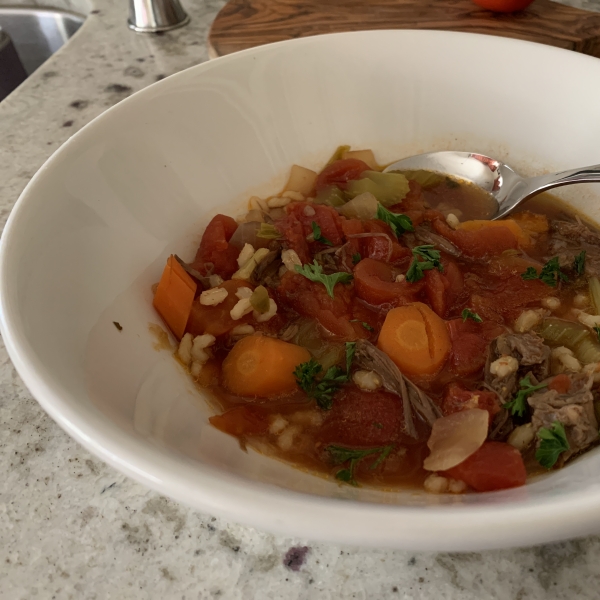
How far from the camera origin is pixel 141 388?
1.50 meters

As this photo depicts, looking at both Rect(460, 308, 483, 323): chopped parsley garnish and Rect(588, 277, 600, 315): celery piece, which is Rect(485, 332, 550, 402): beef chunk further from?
Rect(588, 277, 600, 315): celery piece

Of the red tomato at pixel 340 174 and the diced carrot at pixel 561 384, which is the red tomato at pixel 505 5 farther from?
the diced carrot at pixel 561 384

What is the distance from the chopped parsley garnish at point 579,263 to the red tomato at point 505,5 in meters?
1.70

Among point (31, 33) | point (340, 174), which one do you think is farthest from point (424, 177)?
point (31, 33)

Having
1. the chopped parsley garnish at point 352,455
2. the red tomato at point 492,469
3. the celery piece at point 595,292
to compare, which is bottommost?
the celery piece at point 595,292

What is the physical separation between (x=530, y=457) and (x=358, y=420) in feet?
1.66

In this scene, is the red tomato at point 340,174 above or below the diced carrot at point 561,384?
above

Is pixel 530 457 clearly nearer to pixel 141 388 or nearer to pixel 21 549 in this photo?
pixel 141 388

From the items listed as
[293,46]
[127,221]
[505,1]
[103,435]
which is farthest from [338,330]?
[505,1]

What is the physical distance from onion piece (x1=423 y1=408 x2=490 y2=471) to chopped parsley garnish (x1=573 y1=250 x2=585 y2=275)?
94 cm

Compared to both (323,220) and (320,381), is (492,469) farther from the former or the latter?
(323,220)

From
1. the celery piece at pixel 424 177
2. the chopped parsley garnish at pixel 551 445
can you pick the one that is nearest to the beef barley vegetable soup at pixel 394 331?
the chopped parsley garnish at pixel 551 445

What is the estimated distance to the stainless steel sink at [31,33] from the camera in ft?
14.3

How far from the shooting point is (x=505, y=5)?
299 cm
